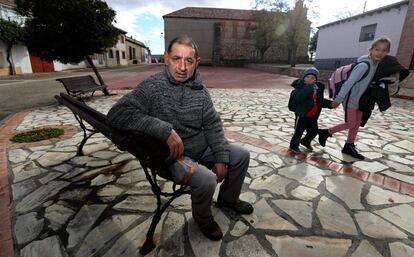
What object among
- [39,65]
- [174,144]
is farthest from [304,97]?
[39,65]

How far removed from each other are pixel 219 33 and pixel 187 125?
38882mm

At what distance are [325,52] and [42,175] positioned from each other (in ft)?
83.1

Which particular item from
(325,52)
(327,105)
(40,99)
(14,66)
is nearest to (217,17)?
(325,52)

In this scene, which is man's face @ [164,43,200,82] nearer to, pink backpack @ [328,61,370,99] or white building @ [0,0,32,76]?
pink backpack @ [328,61,370,99]

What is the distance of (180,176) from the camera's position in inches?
67.1

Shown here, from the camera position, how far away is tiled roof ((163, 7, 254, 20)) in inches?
1465

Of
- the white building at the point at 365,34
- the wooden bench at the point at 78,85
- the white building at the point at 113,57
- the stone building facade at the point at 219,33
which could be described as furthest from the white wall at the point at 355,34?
the white building at the point at 113,57

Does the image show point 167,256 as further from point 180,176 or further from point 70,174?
point 70,174

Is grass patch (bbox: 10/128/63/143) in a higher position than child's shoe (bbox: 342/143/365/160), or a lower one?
lower

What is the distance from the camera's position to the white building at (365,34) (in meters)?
12.6

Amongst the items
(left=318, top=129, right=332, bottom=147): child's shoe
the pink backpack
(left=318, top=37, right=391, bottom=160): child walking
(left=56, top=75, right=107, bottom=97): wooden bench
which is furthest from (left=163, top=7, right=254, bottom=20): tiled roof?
(left=318, top=37, right=391, bottom=160): child walking

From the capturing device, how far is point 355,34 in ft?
62.5

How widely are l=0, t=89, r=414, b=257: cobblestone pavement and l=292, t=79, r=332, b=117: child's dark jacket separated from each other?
73 cm

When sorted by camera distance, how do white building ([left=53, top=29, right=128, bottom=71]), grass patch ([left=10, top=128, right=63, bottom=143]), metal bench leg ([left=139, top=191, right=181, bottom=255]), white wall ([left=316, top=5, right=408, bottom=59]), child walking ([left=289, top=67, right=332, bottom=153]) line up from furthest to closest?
white building ([left=53, top=29, right=128, bottom=71]) → white wall ([left=316, top=5, right=408, bottom=59]) → grass patch ([left=10, top=128, right=63, bottom=143]) → child walking ([left=289, top=67, right=332, bottom=153]) → metal bench leg ([left=139, top=191, right=181, bottom=255])
